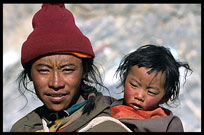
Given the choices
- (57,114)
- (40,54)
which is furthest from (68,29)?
(57,114)

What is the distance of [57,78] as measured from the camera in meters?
1.60

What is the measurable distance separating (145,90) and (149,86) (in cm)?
3

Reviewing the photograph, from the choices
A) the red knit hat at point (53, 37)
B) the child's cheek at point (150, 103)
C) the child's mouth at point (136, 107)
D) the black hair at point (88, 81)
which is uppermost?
the red knit hat at point (53, 37)

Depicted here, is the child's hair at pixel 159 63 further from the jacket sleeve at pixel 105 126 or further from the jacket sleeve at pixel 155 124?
the jacket sleeve at pixel 105 126

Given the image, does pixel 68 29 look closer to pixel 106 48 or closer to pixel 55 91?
pixel 55 91

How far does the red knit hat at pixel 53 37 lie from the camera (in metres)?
1.61

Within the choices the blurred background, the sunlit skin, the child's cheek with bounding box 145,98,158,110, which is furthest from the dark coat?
the blurred background

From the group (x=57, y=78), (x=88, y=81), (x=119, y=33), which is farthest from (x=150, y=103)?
(x=119, y=33)

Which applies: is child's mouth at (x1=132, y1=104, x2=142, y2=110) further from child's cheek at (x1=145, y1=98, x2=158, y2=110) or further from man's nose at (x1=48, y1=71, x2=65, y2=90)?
man's nose at (x1=48, y1=71, x2=65, y2=90)

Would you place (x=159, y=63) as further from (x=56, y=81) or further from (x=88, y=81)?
(x=56, y=81)

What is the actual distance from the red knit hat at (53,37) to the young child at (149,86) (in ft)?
1.08

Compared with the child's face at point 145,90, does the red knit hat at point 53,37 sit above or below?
above

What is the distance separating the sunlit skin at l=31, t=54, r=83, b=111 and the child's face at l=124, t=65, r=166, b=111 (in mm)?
346

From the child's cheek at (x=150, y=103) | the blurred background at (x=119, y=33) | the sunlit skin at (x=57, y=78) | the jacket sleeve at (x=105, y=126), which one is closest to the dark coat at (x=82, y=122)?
the jacket sleeve at (x=105, y=126)
